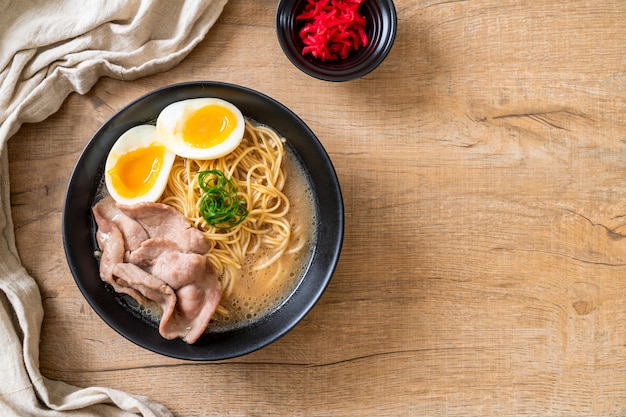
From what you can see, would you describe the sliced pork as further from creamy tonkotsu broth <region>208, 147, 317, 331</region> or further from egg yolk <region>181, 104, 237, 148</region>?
egg yolk <region>181, 104, 237, 148</region>

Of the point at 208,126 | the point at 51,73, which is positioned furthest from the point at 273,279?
the point at 51,73

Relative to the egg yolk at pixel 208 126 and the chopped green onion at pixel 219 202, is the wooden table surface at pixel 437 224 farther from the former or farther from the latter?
the chopped green onion at pixel 219 202

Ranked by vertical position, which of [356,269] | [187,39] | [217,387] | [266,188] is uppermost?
[187,39]

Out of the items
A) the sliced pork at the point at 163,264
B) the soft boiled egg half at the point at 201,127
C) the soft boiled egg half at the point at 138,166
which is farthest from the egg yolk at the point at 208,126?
the sliced pork at the point at 163,264

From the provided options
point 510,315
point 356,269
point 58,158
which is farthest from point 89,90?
point 510,315

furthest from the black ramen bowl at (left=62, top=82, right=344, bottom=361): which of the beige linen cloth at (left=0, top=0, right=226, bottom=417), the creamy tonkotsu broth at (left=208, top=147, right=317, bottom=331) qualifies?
the beige linen cloth at (left=0, top=0, right=226, bottom=417)

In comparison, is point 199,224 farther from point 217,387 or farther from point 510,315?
point 510,315
